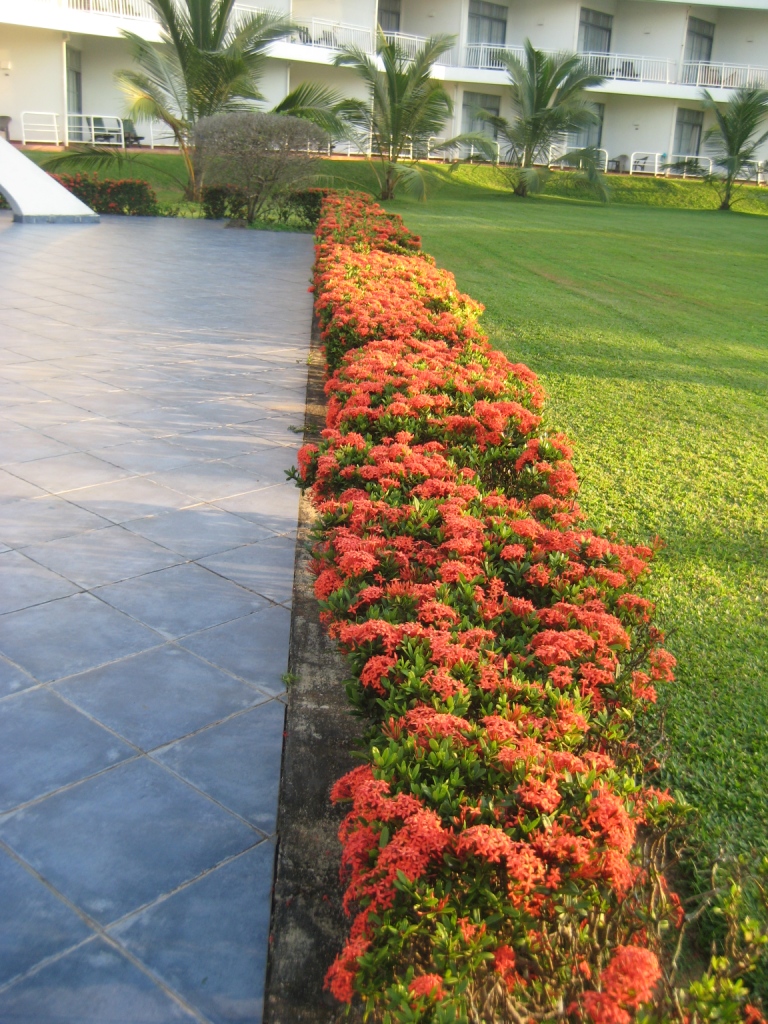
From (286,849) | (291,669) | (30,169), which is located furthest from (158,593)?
(30,169)

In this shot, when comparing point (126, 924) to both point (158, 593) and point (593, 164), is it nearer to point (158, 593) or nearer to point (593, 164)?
point (158, 593)

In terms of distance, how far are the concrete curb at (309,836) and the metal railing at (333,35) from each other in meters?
28.2

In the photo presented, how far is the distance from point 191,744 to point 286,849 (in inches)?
21.5

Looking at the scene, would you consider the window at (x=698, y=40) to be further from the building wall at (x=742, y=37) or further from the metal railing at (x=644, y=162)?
the metal railing at (x=644, y=162)

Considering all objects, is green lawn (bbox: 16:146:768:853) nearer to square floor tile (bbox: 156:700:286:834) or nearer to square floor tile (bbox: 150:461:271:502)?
square floor tile (bbox: 156:700:286:834)

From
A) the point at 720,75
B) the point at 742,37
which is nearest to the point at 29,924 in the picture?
the point at 720,75

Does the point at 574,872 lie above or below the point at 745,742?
above

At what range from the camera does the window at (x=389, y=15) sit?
31.5 meters

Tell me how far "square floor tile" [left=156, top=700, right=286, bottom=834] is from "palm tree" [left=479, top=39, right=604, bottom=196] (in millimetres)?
23914

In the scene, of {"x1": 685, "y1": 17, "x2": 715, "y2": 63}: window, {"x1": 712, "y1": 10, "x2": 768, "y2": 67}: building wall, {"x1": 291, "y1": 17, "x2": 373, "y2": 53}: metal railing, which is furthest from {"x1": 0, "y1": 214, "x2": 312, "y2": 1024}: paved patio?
{"x1": 712, "y1": 10, "x2": 768, "y2": 67}: building wall

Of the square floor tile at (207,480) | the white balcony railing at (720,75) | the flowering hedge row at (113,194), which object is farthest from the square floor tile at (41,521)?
the white balcony railing at (720,75)

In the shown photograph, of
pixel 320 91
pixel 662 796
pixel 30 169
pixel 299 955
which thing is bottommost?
pixel 299 955

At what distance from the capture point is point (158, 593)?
3.83 m

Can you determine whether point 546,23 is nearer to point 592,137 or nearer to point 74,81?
point 592,137
